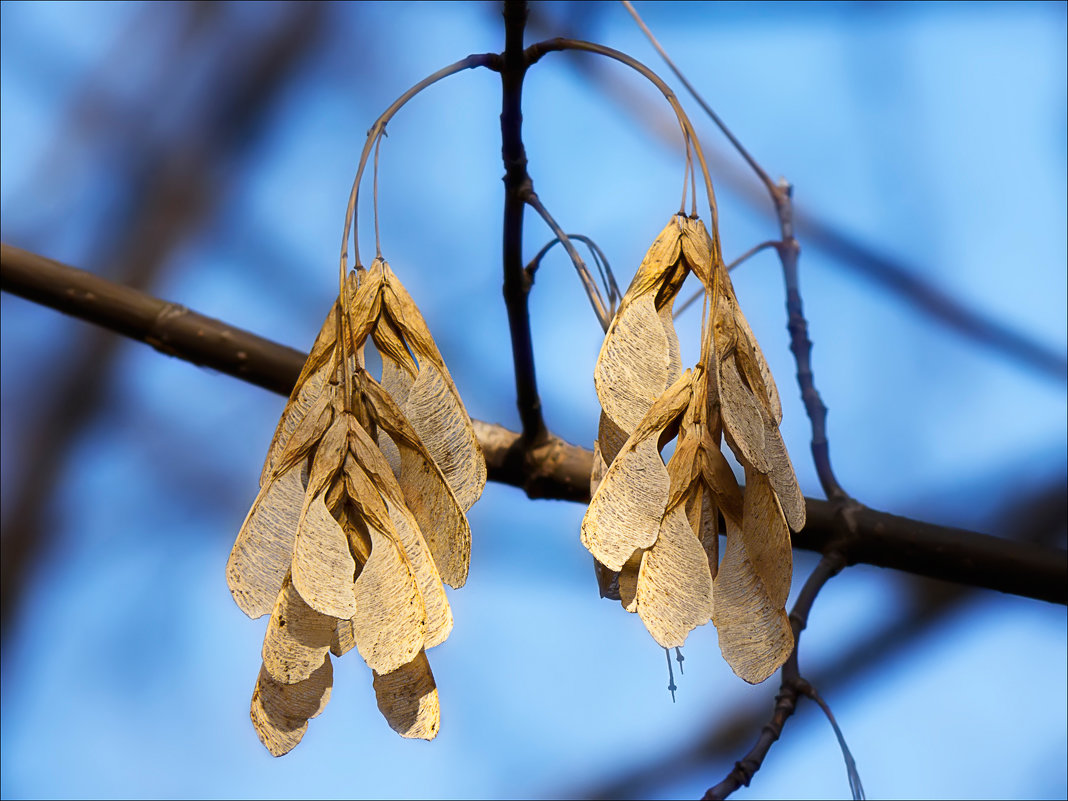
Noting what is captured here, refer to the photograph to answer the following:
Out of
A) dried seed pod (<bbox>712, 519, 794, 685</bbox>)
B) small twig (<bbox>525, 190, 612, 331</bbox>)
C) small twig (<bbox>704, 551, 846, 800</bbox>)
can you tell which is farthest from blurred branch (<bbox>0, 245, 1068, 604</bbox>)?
dried seed pod (<bbox>712, 519, 794, 685</bbox>)

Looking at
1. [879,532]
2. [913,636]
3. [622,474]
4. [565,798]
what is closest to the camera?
[622,474]

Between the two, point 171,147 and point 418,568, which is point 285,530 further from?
point 171,147

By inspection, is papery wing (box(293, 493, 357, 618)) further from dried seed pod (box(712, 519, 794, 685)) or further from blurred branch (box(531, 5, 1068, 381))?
blurred branch (box(531, 5, 1068, 381))

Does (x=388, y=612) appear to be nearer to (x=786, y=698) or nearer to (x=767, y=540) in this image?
(x=767, y=540)

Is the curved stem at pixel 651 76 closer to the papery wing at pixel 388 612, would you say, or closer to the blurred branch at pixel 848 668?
the papery wing at pixel 388 612

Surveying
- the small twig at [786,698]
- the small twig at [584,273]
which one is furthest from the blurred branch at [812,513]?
the small twig at [584,273]

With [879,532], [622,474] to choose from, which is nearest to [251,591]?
[622,474]

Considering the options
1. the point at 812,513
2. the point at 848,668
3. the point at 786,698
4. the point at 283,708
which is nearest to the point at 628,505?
the point at 283,708
